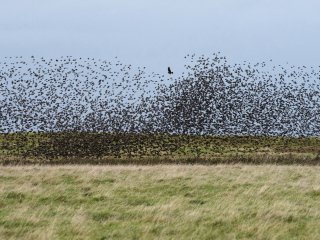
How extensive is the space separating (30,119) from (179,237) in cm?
4331

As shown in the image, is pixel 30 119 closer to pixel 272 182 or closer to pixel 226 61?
pixel 226 61

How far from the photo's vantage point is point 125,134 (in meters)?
49.4

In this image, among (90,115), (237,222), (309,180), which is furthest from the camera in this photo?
(90,115)

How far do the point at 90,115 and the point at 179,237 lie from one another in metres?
40.7

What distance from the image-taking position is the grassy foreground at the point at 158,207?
781cm

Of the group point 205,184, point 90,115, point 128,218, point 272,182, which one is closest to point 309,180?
point 272,182

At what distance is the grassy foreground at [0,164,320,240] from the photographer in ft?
25.6

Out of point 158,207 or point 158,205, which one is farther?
point 158,205

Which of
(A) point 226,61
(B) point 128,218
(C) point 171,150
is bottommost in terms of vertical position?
(C) point 171,150

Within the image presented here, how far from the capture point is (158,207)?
32.9ft

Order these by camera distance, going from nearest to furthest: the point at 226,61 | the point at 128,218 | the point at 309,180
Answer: the point at 128,218 → the point at 309,180 → the point at 226,61

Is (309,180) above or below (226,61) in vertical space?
below

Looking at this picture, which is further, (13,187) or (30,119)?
(30,119)

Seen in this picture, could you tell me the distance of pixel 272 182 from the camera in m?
14.7
